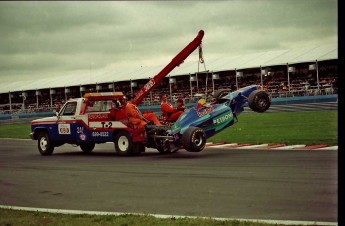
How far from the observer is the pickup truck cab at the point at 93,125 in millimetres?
13352

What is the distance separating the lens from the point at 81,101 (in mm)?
13969

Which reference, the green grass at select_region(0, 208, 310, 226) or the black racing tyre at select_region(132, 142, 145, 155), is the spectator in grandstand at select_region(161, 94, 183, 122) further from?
the green grass at select_region(0, 208, 310, 226)

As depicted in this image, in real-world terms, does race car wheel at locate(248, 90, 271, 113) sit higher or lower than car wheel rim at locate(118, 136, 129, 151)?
higher

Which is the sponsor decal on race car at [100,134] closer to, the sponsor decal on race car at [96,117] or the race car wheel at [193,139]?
the sponsor decal on race car at [96,117]

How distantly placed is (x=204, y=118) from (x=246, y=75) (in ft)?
57.6

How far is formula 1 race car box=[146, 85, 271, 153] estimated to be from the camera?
1211 cm

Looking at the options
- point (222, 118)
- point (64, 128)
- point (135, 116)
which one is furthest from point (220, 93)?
point (64, 128)

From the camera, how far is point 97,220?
6062 millimetres

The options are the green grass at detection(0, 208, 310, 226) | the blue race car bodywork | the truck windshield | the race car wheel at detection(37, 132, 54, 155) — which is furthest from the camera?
the race car wheel at detection(37, 132, 54, 155)


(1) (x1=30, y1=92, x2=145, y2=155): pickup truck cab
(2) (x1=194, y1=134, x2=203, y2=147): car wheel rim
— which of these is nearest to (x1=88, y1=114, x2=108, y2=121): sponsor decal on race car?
(1) (x1=30, y1=92, x2=145, y2=155): pickup truck cab

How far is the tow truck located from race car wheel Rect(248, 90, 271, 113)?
2.14m

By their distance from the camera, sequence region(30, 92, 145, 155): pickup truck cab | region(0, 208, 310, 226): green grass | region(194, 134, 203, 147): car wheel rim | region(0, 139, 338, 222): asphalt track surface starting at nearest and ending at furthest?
1. region(0, 208, 310, 226): green grass
2. region(0, 139, 338, 222): asphalt track surface
3. region(194, 134, 203, 147): car wheel rim
4. region(30, 92, 145, 155): pickup truck cab

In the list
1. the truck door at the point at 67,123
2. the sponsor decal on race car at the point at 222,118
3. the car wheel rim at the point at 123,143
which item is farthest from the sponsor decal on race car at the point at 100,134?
the sponsor decal on race car at the point at 222,118

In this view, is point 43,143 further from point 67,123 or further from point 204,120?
point 204,120
